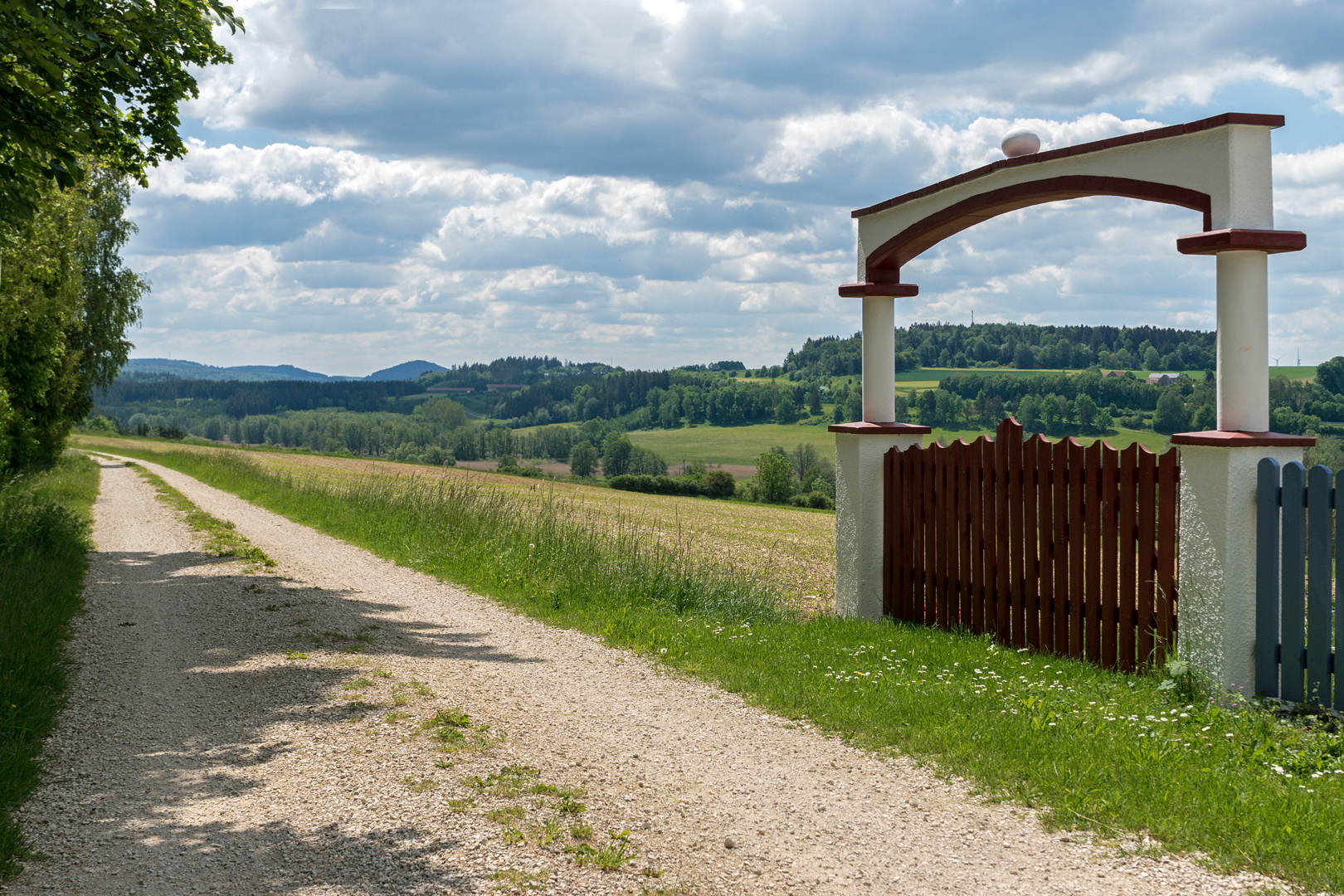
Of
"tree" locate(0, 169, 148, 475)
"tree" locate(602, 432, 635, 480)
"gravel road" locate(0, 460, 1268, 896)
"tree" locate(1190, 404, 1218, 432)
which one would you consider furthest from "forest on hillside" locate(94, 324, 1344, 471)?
"tree" locate(0, 169, 148, 475)

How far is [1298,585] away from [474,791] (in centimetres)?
535

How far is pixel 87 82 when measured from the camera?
30.5 ft

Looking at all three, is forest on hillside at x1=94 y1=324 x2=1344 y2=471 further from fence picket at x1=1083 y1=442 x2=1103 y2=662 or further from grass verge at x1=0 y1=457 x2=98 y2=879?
grass verge at x1=0 y1=457 x2=98 y2=879

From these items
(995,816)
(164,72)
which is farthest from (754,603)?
(164,72)

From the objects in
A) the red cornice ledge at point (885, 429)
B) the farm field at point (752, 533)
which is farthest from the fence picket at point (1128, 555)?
the farm field at point (752, 533)

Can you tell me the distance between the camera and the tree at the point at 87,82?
21.6 feet

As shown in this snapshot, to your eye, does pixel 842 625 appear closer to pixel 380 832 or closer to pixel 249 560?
pixel 380 832

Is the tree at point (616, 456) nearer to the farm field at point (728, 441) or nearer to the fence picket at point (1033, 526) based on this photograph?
the farm field at point (728, 441)

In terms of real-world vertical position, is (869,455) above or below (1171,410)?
below

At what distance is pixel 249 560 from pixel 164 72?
647cm

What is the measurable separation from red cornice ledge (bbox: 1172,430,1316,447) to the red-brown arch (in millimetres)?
1511

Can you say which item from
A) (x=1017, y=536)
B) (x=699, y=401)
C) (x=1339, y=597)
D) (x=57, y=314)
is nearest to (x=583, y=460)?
(x=699, y=401)

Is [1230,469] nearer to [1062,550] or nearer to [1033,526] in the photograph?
[1062,550]

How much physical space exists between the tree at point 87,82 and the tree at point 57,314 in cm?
67
